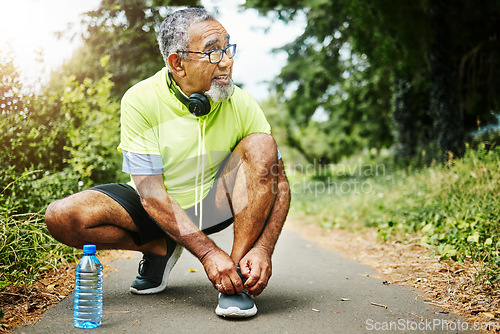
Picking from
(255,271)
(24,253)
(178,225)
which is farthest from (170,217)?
(24,253)

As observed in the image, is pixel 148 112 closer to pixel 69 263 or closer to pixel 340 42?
pixel 69 263

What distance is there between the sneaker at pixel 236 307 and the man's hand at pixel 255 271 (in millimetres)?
58

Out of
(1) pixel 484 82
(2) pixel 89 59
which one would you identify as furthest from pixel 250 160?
(1) pixel 484 82

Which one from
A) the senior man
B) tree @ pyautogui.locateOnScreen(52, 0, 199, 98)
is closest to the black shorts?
the senior man

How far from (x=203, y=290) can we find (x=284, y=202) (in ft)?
2.85

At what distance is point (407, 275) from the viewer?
330 centimetres

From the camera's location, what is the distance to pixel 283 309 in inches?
98.3

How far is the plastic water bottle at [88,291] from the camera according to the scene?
7.45 ft

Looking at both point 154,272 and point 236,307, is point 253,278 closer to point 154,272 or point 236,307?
point 236,307

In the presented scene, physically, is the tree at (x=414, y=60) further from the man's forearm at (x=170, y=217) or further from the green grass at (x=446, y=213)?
the man's forearm at (x=170, y=217)

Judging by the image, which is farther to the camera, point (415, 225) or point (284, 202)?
point (415, 225)

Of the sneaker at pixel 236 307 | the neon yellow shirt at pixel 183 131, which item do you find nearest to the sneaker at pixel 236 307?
the sneaker at pixel 236 307

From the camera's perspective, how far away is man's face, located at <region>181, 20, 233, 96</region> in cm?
261

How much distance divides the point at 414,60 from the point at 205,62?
745 cm
